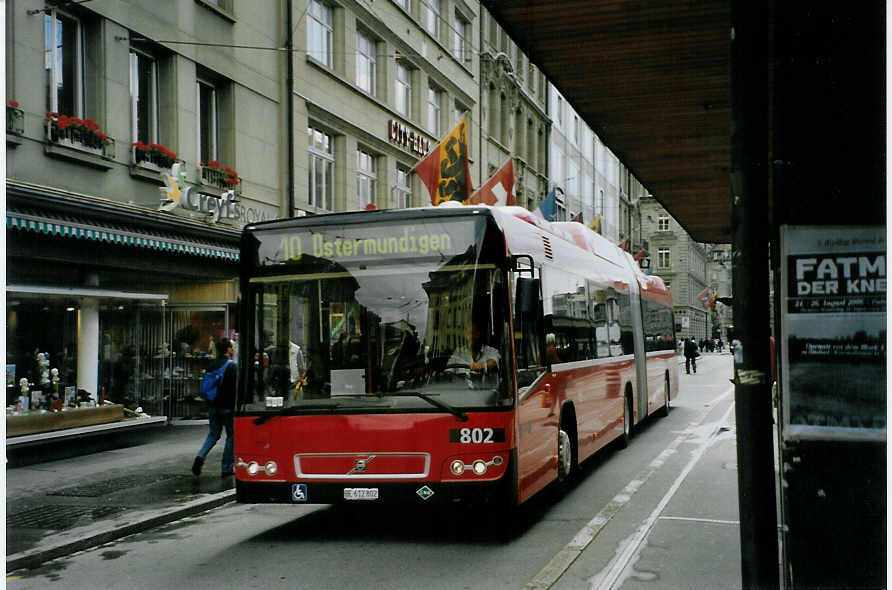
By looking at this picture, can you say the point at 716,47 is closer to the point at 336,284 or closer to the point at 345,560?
the point at 336,284

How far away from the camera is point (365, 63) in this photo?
2533 cm

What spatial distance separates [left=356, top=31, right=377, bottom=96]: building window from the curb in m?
16.4

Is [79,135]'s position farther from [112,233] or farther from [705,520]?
[705,520]

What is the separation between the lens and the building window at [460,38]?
3322 centimetres

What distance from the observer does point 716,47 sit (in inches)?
328

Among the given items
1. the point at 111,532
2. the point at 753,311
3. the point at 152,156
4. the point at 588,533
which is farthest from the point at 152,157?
the point at 753,311

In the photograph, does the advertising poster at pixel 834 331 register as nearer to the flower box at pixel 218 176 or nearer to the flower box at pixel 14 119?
the flower box at pixel 14 119

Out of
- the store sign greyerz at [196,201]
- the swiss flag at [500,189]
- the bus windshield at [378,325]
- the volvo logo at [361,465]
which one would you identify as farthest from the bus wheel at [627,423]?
the store sign greyerz at [196,201]

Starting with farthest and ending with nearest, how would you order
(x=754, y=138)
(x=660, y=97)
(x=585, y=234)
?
1. (x=585, y=234)
2. (x=660, y=97)
3. (x=754, y=138)

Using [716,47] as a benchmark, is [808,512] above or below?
below

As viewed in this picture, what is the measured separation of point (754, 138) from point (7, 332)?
11.3 meters

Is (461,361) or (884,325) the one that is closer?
(884,325)

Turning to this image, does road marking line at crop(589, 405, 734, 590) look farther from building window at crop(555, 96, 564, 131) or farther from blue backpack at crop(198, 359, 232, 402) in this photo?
building window at crop(555, 96, 564, 131)

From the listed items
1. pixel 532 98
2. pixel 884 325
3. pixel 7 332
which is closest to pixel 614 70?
pixel 884 325
